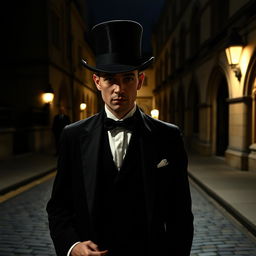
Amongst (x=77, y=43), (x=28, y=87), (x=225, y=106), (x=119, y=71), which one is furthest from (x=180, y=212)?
(x=77, y=43)

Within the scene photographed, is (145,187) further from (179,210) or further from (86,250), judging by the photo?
(86,250)

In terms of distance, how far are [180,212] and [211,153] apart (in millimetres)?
12921

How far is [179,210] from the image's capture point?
5.87 feet

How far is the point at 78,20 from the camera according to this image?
2775cm

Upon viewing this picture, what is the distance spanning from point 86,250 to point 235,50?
9583 millimetres

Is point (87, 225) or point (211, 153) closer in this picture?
point (87, 225)

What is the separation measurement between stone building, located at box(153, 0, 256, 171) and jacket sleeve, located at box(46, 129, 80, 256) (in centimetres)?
877

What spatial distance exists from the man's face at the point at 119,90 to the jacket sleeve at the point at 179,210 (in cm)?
36

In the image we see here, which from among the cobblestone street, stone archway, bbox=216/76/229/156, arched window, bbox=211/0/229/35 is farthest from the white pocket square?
stone archway, bbox=216/76/229/156

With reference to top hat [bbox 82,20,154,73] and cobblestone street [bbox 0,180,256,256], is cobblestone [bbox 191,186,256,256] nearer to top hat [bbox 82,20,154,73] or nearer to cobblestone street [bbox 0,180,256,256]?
cobblestone street [bbox 0,180,256,256]

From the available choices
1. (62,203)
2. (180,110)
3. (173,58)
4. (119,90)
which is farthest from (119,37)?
(173,58)

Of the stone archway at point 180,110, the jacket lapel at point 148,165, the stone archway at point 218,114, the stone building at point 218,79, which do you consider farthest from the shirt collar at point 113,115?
the stone archway at point 180,110

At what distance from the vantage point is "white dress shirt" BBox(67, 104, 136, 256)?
1.75m

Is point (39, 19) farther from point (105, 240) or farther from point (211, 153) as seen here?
point (105, 240)
